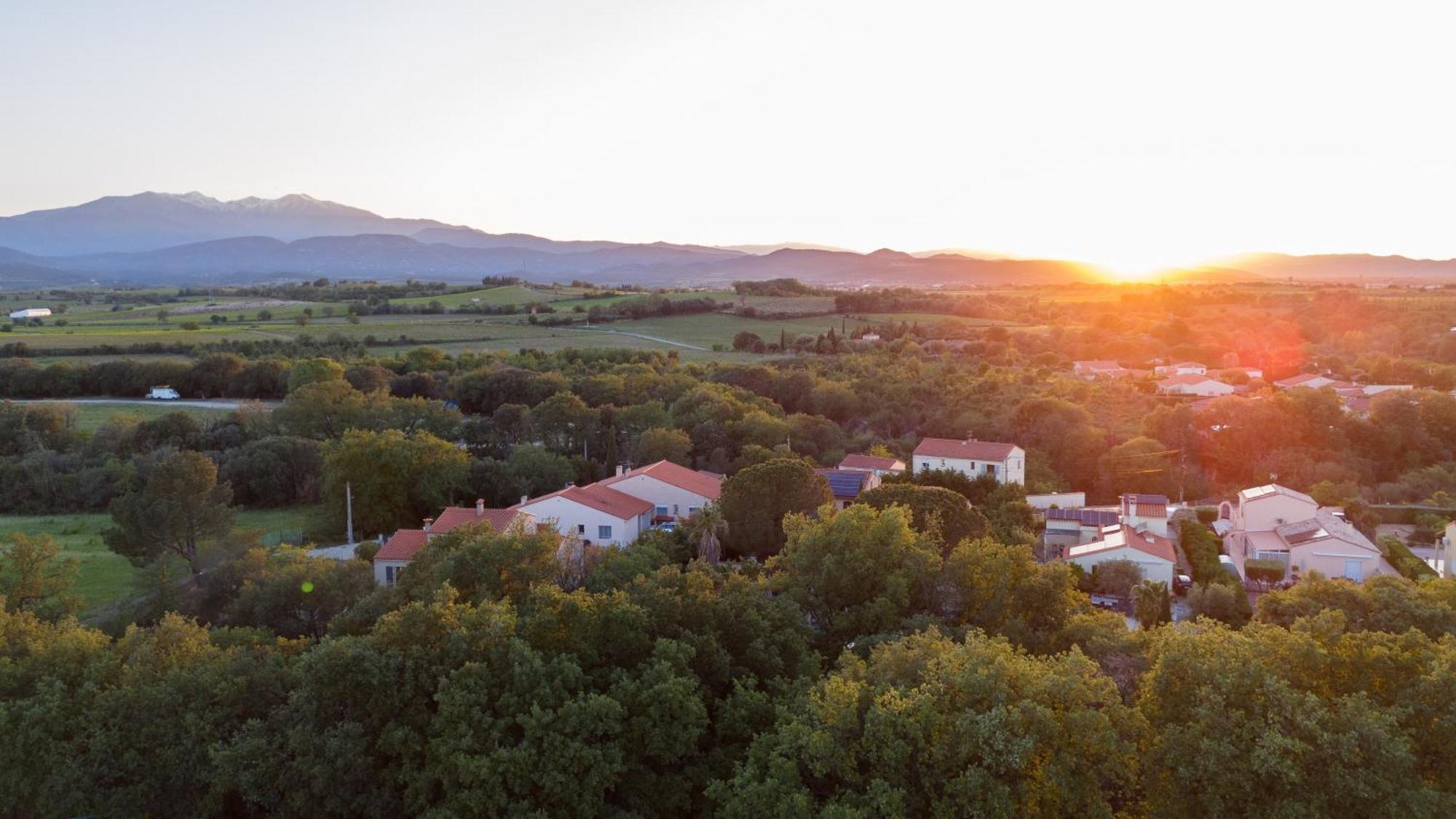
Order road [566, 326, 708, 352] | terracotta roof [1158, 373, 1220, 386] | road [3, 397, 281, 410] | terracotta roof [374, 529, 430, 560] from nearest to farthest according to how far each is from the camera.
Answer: terracotta roof [374, 529, 430, 560] → road [3, 397, 281, 410] → terracotta roof [1158, 373, 1220, 386] → road [566, 326, 708, 352]

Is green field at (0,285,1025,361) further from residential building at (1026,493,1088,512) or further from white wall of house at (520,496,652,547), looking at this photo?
white wall of house at (520,496,652,547)

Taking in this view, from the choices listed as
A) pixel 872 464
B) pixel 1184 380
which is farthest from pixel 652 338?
pixel 872 464

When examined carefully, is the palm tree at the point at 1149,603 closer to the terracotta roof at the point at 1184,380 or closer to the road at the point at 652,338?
the terracotta roof at the point at 1184,380

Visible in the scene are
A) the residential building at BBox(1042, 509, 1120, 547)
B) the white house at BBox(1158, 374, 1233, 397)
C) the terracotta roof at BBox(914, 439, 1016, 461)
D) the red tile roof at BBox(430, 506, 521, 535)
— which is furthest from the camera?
the white house at BBox(1158, 374, 1233, 397)

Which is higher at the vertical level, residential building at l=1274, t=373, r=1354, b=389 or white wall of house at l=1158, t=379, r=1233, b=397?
residential building at l=1274, t=373, r=1354, b=389

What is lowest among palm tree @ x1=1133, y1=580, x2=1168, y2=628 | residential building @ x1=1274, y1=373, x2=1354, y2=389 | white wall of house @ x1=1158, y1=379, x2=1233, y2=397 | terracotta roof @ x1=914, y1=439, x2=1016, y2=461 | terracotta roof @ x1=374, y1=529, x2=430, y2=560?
palm tree @ x1=1133, y1=580, x2=1168, y2=628

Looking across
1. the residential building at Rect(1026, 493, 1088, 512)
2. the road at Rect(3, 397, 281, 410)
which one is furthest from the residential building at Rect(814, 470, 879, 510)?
the road at Rect(3, 397, 281, 410)

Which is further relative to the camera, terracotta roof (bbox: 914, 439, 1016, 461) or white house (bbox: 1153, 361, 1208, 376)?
white house (bbox: 1153, 361, 1208, 376)

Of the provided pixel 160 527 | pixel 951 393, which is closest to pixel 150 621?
pixel 160 527

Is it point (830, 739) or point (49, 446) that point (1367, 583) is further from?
point (49, 446)
